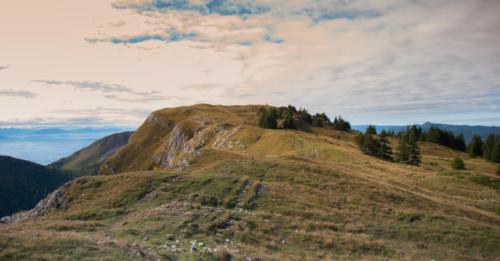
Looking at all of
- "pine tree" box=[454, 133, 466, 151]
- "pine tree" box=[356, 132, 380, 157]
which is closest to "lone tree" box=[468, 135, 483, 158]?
"pine tree" box=[454, 133, 466, 151]

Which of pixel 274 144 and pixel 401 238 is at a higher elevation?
pixel 274 144

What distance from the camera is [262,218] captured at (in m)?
24.7

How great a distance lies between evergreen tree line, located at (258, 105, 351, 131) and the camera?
336 ft

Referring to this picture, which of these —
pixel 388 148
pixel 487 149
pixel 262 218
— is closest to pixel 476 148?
pixel 487 149

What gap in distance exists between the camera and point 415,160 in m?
76.4

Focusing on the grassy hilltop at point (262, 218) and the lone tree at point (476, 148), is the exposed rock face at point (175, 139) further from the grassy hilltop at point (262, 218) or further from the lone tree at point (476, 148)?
the lone tree at point (476, 148)

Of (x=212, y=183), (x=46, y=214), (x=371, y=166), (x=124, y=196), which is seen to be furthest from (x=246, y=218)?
(x=371, y=166)

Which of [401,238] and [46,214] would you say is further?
[46,214]

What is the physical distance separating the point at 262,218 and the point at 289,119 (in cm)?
8346

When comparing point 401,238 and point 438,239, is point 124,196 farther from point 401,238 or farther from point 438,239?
point 438,239

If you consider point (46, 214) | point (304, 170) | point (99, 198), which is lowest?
point (46, 214)

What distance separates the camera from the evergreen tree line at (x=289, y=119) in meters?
102

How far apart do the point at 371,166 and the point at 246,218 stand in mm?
35616

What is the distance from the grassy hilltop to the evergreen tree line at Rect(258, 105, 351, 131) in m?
55.0
